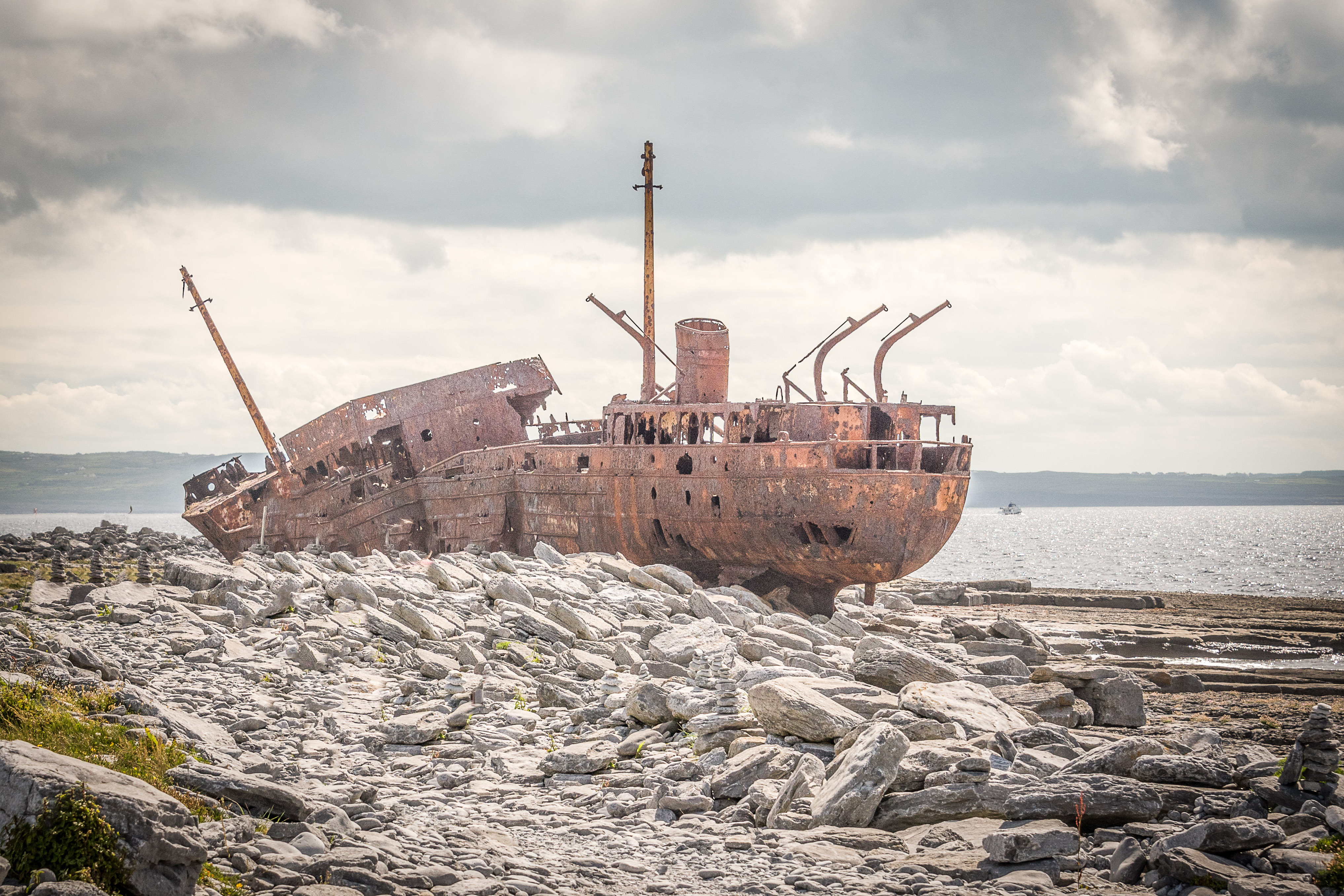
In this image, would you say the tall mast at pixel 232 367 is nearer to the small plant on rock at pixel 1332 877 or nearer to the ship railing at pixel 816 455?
the ship railing at pixel 816 455

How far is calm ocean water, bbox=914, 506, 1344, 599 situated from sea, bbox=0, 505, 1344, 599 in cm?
15

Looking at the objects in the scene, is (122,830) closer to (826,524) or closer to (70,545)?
(826,524)

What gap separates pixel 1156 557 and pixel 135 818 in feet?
249

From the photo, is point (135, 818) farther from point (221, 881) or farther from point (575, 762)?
point (575, 762)

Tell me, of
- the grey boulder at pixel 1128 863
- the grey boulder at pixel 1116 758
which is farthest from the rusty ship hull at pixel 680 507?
the grey boulder at pixel 1128 863

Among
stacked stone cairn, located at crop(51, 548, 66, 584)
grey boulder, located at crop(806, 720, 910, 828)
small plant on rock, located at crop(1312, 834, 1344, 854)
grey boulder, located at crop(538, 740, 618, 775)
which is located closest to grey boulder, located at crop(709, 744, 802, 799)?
grey boulder, located at crop(806, 720, 910, 828)

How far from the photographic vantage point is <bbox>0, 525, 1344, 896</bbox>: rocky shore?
497 centimetres

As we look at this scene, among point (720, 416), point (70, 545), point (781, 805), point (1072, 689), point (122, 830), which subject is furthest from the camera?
point (70, 545)

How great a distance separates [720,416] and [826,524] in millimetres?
3335

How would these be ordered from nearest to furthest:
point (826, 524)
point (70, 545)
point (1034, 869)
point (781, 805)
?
point (1034, 869) → point (781, 805) → point (826, 524) → point (70, 545)

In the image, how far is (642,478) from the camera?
18.9m

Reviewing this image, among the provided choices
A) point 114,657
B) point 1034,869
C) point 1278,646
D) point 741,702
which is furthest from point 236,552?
point 1278,646

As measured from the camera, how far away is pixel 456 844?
18.0 ft

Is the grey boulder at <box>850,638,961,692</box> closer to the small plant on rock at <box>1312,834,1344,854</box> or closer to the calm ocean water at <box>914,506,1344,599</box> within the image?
the small plant on rock at <box>1312,834,1344,854</box>
